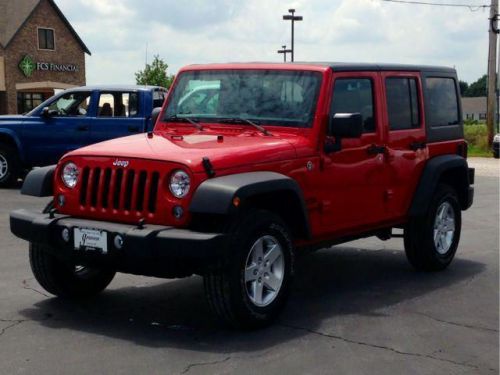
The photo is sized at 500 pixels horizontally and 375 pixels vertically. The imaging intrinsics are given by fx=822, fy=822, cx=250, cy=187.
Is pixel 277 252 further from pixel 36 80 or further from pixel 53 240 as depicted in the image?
pixel 36 80

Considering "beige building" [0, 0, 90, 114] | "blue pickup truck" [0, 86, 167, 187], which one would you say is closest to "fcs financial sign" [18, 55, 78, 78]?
"beige building" [0, 0, 90, 114]

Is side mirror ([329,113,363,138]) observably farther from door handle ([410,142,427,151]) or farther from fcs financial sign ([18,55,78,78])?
fcs financial sign ([18,55,78,78])

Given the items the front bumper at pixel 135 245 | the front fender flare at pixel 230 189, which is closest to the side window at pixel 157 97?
the front bumper at pixel 135 245

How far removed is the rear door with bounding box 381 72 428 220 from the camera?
7.00 m

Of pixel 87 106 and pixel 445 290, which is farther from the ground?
pixel 87 106

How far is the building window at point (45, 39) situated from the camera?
50.7 m

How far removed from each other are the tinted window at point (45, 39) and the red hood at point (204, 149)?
46.7 m

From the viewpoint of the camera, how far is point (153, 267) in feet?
17.4

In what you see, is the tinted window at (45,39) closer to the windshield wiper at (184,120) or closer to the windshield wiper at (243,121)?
the windshield wiper at (184,120)

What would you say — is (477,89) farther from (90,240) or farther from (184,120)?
(90,240)

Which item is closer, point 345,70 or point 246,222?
point 246,222

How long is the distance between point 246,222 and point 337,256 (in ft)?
10.8

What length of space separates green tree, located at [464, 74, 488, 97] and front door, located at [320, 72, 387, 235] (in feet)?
481

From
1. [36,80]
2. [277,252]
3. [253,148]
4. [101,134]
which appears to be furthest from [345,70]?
[36,80]
